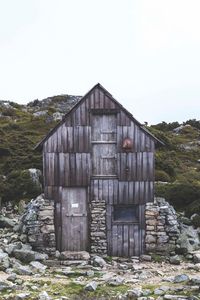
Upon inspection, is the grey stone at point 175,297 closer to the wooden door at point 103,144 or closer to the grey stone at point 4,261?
the grey stone at point 4,261

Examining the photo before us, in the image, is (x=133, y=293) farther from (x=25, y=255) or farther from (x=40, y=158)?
(x=40, y=158)

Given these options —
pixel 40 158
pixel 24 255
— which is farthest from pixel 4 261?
pixel 40 158

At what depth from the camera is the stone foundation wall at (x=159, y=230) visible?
22062mm

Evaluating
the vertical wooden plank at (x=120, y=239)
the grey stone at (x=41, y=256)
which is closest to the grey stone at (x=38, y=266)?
the grey stone at (x=41, y=256)

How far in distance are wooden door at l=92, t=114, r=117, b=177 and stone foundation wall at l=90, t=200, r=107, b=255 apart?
1243 mm

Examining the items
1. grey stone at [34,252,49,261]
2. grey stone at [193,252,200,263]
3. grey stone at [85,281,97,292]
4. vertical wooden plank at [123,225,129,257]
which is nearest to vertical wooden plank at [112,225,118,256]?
vertical wooden plank at [123,225,129,257]

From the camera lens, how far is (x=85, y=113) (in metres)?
22.1

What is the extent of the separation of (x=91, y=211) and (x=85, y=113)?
3.93 metres

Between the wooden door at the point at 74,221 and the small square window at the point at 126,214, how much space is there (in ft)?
4.11

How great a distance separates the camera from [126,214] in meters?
22.5

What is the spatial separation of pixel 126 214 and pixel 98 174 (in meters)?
2.02

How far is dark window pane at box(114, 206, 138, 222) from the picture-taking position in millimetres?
22406

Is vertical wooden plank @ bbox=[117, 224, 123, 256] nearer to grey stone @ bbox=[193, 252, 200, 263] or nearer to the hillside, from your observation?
grey stone @ bbox=[193, 252, 200, 263]

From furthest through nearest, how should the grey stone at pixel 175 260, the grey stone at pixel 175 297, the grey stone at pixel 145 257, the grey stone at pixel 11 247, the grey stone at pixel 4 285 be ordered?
the grey stone at pixel 145 257 < the grey stone at pixel 175 260 < the grey stone at pixel 11 247 < the grey stone at pixel 4 285 < the grey stone at pixel 175 297
